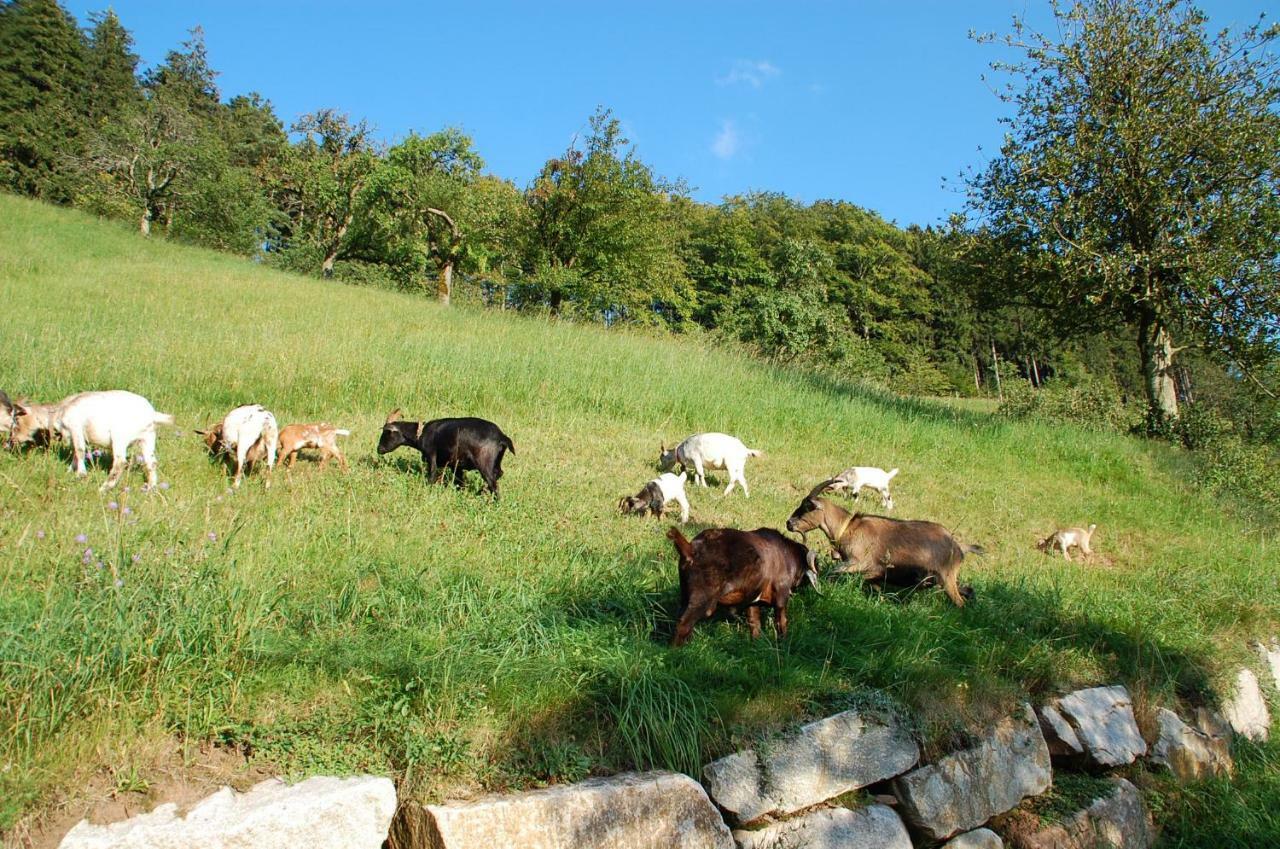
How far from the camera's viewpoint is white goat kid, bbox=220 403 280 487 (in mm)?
8273

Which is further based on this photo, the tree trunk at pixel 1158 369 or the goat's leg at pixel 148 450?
the tree trunk at pixel 1158 369

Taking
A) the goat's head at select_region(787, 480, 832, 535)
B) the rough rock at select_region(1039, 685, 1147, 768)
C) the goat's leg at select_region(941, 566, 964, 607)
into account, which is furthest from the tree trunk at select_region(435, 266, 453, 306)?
the rough rock at select_region(1039, 685, 1147, 768)

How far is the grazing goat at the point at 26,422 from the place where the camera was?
26.2 ft

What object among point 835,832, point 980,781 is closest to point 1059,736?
point 980,781

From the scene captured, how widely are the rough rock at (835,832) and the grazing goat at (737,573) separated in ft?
4.13

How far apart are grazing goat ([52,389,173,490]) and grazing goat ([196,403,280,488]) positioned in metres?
0.82

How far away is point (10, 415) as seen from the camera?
26.5ft

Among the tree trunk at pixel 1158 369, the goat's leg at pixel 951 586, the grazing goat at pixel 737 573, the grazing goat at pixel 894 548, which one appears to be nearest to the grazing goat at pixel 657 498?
the grazing goat at pixel 894 548

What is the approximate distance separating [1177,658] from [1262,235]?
1274cm

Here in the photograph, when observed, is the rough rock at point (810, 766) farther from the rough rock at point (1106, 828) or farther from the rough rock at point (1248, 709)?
the rough rock at point (1248, 709)

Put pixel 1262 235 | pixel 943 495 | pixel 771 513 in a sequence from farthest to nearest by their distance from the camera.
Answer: pixel 1262 235
pixel 943 495
pixel 771 513

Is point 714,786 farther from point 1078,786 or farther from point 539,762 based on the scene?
point 1078,786

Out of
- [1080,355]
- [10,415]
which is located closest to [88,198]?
[10,415]

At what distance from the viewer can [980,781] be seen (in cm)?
554
